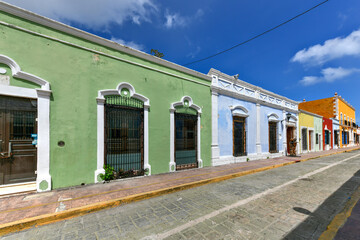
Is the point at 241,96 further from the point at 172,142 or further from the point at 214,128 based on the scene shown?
the point at 172,142

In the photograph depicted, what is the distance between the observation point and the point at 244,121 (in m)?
10.2

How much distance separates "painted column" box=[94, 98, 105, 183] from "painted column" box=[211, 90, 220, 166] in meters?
5.42

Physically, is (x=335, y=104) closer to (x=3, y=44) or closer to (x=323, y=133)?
(x=323, y=133)

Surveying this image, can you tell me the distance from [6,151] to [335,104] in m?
32.9

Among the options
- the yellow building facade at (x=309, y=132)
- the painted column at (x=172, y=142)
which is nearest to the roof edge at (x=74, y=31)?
the painted column at (x=172, y=142)

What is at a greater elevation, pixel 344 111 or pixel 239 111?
pixel 344 111

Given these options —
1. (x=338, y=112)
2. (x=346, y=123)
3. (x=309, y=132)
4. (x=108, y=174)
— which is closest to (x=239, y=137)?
(x=108, y=174)

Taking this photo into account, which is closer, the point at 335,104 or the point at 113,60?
the point at 113,60

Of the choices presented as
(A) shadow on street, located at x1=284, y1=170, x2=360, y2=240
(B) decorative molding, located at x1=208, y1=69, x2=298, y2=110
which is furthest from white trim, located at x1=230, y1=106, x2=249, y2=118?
(A) shadow on street, located at x1=284, y1=170, x2=360, y2=240

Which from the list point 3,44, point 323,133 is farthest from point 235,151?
point 323,133

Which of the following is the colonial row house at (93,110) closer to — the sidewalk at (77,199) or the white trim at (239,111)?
the white trim at (239,111)

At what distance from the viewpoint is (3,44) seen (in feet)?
13.3

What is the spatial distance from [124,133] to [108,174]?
5.04 feet

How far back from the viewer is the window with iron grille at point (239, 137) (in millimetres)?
9500
